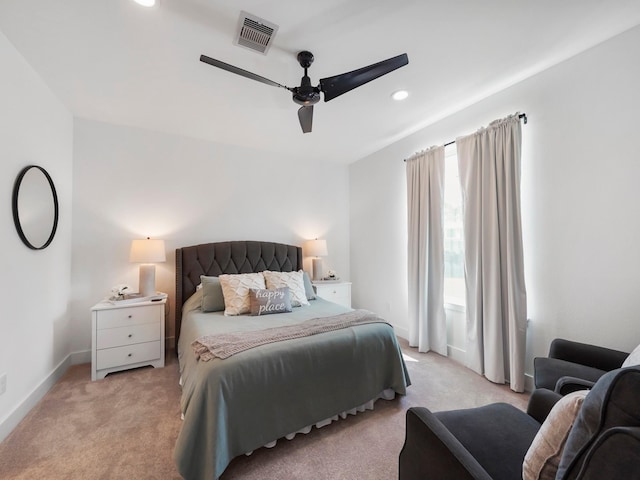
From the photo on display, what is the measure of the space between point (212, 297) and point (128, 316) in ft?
2.72

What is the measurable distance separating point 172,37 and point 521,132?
9.48ft

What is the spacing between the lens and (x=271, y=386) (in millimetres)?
1683

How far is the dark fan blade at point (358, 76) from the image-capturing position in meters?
1.73

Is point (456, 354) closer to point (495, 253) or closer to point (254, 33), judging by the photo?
point (495, 253)

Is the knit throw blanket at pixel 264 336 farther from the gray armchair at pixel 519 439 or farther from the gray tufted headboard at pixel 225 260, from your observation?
the gray tufted headboard at pixel 225 260

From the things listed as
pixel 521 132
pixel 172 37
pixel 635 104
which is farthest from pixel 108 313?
pixel 635 104

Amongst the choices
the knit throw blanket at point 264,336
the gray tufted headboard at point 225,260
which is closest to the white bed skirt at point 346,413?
the knit throw blanket at point 264,336

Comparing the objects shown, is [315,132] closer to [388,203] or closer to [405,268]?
[388,203]

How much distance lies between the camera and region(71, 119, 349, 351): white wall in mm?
3021

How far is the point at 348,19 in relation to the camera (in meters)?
1.69

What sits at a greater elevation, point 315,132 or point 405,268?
point 315,132

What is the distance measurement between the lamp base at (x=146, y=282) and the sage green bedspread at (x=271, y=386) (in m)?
0.96

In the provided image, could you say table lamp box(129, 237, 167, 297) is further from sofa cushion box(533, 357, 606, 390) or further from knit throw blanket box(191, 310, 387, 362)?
sofa cushion box(533, 357, 606, 390)

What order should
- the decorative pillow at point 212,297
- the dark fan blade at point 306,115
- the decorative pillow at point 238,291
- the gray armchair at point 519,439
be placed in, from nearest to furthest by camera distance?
the gray armchair at point 519,439
the dark fan blade at point 306,115
the decorative pillow at point 238,291
the decorative pillow at point 212,297
